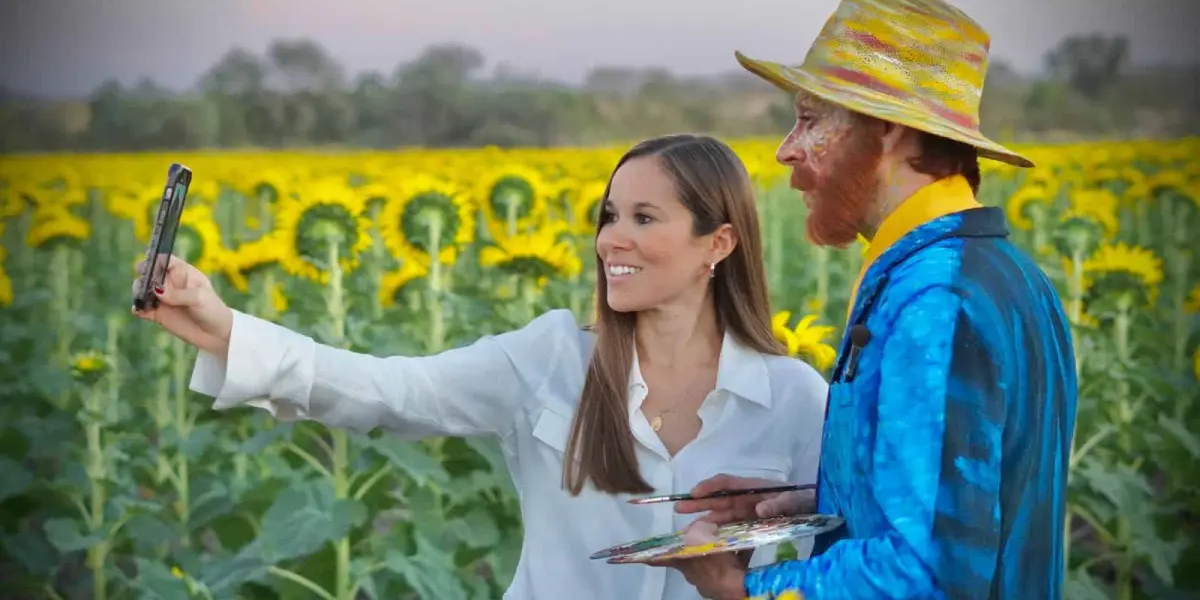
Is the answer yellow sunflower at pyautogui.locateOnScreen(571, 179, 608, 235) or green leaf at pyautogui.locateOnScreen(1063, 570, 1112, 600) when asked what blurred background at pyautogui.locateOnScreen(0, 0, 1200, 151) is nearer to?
yellow sunflower at pyautogui.locateOnScreen(571, 179, 608, 235)

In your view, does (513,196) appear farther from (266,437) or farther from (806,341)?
(806,341)

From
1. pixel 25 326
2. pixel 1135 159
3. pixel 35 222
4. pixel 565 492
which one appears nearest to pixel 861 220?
pixel 565 492

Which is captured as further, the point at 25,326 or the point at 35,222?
the point at 25,326

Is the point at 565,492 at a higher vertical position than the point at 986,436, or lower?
lower

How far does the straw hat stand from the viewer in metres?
1.38

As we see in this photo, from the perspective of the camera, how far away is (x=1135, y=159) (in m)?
2.87

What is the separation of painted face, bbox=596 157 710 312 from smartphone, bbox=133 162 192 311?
1.81ft

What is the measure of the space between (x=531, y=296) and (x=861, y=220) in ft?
4.26

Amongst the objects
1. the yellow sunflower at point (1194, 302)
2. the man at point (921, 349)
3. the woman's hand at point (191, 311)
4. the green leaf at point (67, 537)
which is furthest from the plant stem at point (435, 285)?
the yellow sunflower at point (1194, 302)

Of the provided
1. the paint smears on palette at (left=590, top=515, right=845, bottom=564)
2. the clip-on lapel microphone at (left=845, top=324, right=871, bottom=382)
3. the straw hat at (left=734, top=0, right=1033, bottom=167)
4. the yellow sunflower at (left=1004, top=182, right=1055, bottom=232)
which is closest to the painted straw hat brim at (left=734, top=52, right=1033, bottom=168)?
the straw hat at (left=734, top=0, right=1033, bottom=167)

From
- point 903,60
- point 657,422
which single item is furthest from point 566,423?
point 903,60

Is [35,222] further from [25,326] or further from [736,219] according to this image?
[736,219]

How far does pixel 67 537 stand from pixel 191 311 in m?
1.31

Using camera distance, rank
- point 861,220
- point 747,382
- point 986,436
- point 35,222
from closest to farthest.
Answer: point 986,436 → point 861,220 → point 747,382 → point 35,222
